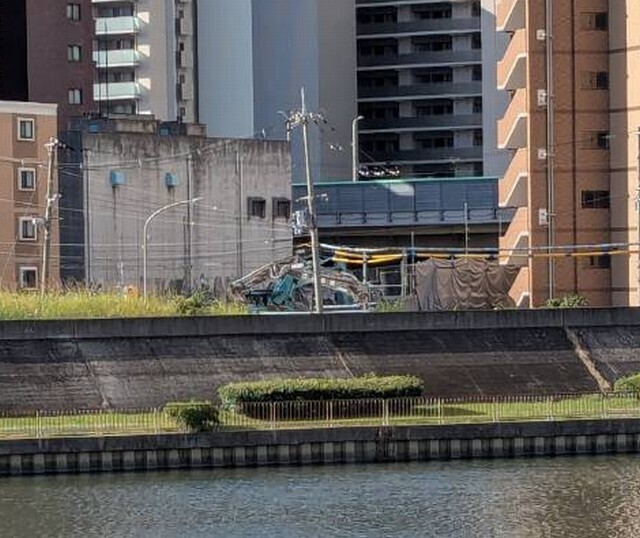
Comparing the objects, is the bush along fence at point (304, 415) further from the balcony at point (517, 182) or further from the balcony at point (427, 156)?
the balcony at point (427, 156)

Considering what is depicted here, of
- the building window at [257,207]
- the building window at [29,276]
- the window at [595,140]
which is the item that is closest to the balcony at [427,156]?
the building window at [257,207]

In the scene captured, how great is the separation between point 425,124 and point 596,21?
6325 centimetres

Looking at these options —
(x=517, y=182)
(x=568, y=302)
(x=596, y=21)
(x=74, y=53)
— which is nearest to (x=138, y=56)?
(x=74, y=53)

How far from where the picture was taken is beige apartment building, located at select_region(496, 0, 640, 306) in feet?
253

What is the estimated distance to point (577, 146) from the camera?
77875 millimetres

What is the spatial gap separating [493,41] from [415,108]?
43.5 feet

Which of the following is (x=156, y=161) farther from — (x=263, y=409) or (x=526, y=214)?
(x=263, y=409)

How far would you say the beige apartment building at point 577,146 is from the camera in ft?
253

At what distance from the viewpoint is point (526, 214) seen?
78.5 meters

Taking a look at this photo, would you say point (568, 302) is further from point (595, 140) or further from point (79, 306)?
point (79, 306)

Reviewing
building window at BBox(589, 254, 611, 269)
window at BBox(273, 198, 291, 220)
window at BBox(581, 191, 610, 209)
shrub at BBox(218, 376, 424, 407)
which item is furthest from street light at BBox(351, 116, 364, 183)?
shrub at BBox(218, 376, 424, 407)

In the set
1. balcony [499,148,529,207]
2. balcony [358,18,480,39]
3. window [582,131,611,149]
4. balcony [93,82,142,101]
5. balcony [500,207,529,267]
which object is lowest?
balcony [500,207,529,267]

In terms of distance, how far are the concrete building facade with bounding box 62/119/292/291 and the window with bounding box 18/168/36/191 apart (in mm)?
2241

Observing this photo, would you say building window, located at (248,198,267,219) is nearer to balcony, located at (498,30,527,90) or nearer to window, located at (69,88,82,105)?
window, located at (69,88,82,105)
